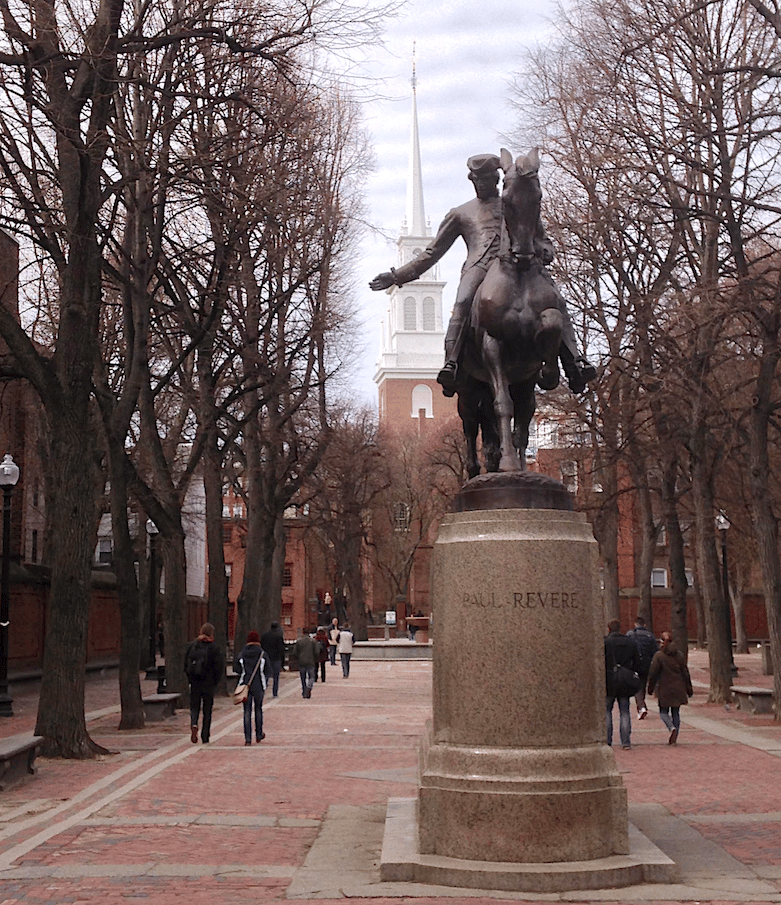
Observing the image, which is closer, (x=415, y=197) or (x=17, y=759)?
(x=17, y=759)

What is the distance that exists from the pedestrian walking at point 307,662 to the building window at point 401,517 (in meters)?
44.4

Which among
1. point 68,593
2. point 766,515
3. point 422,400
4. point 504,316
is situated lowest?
point 68,593

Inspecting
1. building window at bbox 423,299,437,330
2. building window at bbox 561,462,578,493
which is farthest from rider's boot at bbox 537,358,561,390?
building window at bbox 423,299,437,330

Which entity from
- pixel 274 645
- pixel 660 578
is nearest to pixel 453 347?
pixel 274 645

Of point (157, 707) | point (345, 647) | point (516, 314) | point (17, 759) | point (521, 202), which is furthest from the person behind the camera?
point (345, 647)

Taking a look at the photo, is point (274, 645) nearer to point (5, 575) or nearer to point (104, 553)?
point (5, 575)

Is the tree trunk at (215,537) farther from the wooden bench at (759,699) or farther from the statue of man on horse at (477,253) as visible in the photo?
the statue of man on horse at (477,253)

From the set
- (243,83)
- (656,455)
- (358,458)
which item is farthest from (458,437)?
(243,83)

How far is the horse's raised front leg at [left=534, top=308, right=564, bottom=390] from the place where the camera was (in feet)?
33.3

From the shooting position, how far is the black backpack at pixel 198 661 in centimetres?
1859

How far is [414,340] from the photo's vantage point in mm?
124375

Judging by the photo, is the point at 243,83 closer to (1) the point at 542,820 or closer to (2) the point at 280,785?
(2) the point at 280,785

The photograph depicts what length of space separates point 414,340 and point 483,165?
114m

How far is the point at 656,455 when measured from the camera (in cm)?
3122
